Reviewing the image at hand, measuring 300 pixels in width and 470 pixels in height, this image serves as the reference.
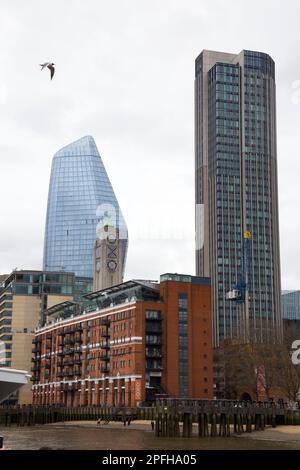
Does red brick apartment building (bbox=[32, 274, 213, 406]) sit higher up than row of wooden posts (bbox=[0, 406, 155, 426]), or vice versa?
red brick apartment building (bbox=[32, 274, 213, 406])

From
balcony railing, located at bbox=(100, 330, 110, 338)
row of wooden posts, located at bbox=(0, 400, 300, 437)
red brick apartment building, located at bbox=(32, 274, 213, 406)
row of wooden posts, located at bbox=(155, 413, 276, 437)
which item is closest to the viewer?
row of wooden posts, located at bbox=(155, 413, 276, 437)

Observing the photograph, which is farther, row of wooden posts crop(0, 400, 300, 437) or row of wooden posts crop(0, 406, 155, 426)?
row of wooden posts crop(0, 406, 155, 426)

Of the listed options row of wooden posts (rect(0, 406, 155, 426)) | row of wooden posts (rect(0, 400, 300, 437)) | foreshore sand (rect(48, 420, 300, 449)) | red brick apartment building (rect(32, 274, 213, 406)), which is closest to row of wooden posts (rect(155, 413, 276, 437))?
row of wooden posts (rect(0, 400, 300, 437))

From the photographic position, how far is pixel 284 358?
431 feet

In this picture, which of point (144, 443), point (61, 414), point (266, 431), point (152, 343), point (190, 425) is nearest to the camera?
point (144, 443)

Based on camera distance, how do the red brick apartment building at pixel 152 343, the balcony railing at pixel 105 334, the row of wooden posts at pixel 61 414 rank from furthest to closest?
the balcony railing at pixel 105 334 → the red brick apartment building at pixel 152 343 → the row of wooden posts at pixel 61 414

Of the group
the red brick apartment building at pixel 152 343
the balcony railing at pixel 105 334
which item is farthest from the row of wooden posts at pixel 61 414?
the balcony railing at pixel 105 334

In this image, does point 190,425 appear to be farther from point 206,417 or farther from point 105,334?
point 105,334

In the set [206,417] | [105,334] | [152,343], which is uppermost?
[105,334]

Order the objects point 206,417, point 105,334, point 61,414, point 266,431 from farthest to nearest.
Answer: point 105,334, point 61,414, point 266,431, point 206,417

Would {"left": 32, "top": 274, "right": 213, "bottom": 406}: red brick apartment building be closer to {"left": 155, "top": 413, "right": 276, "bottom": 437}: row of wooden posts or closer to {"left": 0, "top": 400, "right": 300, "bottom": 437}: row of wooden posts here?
{"left": 0, "top": 400, "right": 300, "bottom": 437}: row of wooden posts

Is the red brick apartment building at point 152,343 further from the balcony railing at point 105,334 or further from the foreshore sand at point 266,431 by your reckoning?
the foreshore sand at point 266,431

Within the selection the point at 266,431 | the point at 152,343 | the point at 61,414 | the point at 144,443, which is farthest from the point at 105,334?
the point at 144,443
